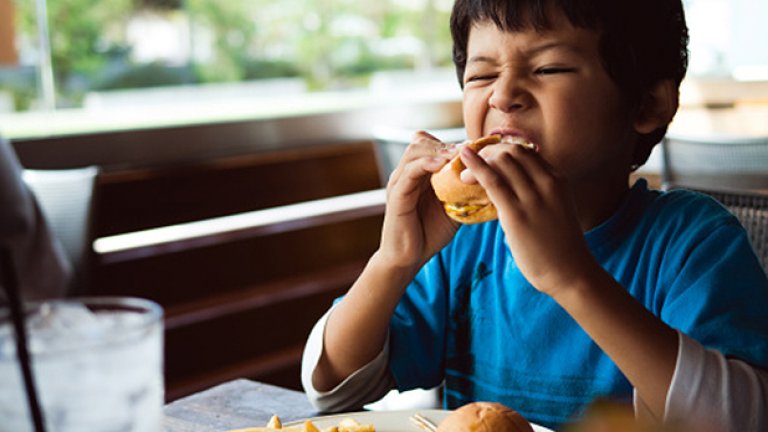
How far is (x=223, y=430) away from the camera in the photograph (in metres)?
1.10

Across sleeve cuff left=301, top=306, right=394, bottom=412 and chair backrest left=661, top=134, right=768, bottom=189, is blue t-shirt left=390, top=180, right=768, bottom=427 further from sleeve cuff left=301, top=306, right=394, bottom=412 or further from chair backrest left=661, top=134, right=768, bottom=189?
A: chair backrest left=661, top=134, right=768, bottom=189

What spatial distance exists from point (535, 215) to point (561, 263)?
0.06m

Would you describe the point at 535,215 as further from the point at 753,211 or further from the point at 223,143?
the point at 223,143

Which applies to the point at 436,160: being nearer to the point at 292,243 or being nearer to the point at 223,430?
the point at 223,430

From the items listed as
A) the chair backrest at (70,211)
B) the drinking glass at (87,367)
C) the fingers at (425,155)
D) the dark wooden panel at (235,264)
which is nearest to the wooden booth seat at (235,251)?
the dark wooden panel at (235,264)

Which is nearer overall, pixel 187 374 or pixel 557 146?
pixel 557 146

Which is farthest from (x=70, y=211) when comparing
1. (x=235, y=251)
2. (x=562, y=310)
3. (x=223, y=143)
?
(x=562, y=310)

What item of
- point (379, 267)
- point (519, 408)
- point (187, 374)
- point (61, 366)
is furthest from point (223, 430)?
point (187, 374)

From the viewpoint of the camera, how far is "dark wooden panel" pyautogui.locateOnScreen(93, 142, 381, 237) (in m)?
3.84

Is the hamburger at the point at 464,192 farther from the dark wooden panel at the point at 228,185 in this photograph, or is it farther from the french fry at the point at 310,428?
the dark wooden panel at the point at 228,185

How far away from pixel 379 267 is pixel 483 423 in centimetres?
44

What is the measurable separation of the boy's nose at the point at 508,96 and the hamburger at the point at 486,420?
0.47 m

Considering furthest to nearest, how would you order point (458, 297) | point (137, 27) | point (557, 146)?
1. point (137, 27)
2. point (458, 297)
3. point (557, 146)

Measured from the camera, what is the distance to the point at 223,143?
441 cm
